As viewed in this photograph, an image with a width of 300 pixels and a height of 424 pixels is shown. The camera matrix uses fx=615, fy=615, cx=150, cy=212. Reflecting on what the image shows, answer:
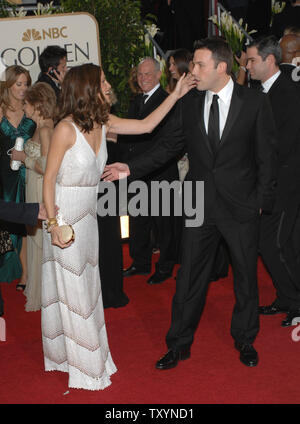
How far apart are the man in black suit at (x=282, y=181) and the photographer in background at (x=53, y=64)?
2164 mm

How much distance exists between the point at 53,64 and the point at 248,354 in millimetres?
3437

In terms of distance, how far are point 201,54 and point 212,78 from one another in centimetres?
16

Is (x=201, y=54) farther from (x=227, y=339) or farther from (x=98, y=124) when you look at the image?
(x=227, y=339)

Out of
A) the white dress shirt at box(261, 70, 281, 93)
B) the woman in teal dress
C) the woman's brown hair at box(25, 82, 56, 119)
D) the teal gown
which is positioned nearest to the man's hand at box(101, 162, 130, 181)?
the woman's brown hair at box(25, 82, 56, 119)

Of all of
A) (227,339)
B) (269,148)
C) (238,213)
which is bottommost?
(227,339)

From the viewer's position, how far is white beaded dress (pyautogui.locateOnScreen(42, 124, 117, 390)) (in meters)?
3.32

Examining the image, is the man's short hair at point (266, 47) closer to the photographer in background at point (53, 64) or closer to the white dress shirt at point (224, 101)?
the white dress shirt at point (224, 101)

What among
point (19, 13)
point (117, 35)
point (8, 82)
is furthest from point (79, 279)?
point (19, 13)

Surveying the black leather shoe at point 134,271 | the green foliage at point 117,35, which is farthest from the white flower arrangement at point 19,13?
the black leather shoe at point 134,271

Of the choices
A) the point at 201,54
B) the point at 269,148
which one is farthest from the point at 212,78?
the point at 269,148

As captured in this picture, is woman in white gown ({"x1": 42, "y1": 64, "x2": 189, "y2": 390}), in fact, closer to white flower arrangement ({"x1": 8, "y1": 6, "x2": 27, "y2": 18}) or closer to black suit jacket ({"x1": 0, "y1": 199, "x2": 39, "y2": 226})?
black suit jacket ({"x1": 0, "y1": 199, "x2": 39, "y2": 226})

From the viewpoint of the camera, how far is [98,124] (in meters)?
3.36

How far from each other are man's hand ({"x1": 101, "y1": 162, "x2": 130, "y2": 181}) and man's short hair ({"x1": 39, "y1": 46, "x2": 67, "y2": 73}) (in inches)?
97.5

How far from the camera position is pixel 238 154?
354 cm
